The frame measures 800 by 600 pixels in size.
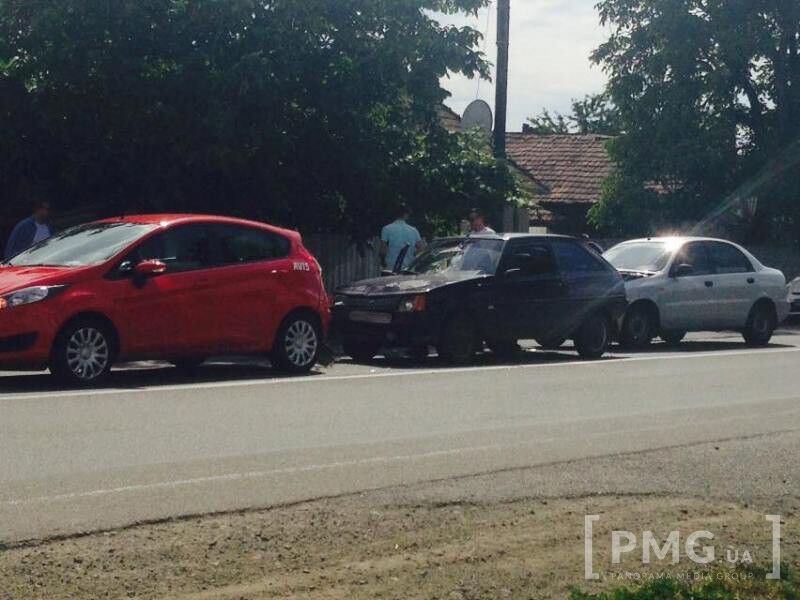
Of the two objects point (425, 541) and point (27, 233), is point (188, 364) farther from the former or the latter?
point (425, 541)

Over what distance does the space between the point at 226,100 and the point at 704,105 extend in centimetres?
2030

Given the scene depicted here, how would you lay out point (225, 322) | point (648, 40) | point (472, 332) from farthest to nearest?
point (648, 40) → point (472, 332) → point (225, 322)

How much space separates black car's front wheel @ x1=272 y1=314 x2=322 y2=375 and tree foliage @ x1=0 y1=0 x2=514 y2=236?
4.03m

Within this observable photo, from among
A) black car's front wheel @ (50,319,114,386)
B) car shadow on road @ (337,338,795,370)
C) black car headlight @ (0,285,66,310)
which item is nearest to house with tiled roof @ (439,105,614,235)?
car shadow on road @ (337,338,795,370)

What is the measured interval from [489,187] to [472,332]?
551 cm

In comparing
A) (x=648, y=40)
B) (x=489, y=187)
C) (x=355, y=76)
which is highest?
(x=648, y=40)

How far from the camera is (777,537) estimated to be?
754 centimetres

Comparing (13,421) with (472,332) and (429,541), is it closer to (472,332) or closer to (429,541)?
(429,541)

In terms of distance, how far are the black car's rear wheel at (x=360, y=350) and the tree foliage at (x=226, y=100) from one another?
125 inches

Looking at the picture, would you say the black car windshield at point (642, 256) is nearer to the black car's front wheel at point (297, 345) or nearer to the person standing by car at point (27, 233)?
the black car's front wheel at point (297, 345)

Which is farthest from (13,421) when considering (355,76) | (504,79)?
(504,79)

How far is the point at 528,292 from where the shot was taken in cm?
1817

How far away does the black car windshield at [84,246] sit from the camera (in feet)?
47.0

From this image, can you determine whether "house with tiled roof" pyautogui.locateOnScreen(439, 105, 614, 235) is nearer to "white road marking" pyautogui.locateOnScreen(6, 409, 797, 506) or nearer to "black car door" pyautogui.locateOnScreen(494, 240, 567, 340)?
"black car door" pyautogui.locateOnScreen(494, 240, 567, 340)
